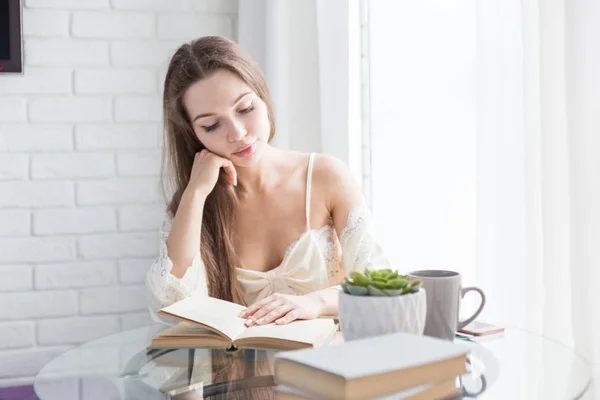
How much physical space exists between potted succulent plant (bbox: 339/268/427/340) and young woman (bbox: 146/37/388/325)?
0.68m

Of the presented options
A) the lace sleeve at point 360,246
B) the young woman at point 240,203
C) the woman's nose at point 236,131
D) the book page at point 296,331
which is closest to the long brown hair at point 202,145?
the young woman at point 240,203

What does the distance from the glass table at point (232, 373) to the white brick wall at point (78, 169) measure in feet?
4.14

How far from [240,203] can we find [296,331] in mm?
746

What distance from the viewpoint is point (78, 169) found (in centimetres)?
248

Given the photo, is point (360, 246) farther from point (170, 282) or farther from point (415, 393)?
point (415, 393)

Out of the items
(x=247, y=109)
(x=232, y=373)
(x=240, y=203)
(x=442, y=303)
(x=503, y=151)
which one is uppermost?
(x=247, y=109)

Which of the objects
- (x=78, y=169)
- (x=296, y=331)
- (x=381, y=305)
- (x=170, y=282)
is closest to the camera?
(x=381, y=305)

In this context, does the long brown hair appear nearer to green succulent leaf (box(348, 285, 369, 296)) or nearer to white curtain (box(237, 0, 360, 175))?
white curtain (box(237, 0, 360, 175))

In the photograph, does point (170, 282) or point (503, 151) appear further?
point (170, 282)

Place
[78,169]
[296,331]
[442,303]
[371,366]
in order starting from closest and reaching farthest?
[371,366] → [442,303] → [296,331] → [78,169]

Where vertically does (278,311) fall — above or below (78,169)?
below

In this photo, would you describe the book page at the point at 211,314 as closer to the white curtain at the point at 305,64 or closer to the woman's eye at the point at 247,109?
the woman's eye at the point at 247,109

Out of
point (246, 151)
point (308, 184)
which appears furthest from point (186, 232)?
point (308, 184)

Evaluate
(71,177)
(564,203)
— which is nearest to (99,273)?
(71,177)
